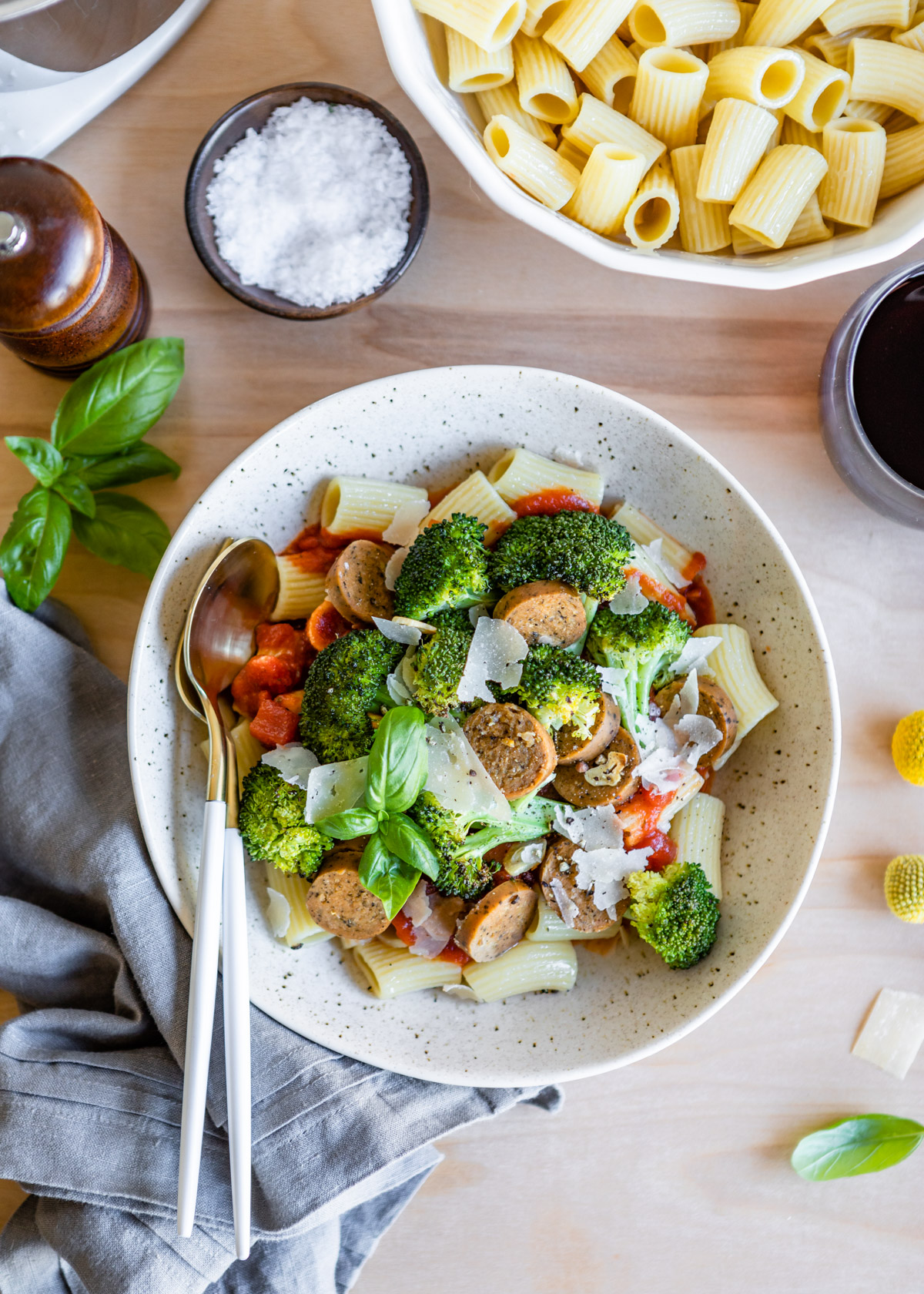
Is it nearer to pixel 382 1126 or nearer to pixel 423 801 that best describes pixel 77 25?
pixel 423 801

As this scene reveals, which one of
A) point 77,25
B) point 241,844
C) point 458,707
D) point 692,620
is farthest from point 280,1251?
point 77,25

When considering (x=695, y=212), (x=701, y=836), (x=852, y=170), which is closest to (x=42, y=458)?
(x=695, y=212)

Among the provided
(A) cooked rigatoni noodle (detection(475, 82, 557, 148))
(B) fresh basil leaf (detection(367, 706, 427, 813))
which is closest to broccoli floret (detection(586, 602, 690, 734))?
(B) fresh basil leaf (detection(367, 706, 427, 813))

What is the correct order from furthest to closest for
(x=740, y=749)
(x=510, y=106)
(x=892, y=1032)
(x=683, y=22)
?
(x=892, y=1032)
(x=740, y=749)
(x=510, y=106)
(x=683, y=22)

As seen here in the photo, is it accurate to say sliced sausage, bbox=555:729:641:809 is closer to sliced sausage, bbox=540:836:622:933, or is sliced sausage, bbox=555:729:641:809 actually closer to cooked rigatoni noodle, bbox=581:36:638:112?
sliced sausage, bbox=540:836:622:933

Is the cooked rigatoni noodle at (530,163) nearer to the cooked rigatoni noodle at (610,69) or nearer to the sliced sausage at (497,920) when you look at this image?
the cooked rigatoni noodle at (610,69)

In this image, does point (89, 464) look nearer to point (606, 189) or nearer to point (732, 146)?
point (606, 189)
